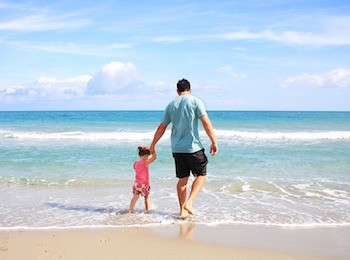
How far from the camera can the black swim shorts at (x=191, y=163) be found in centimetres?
535

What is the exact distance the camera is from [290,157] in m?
12.6

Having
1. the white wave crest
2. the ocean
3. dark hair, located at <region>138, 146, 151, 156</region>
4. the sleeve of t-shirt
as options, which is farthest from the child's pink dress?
the white wave crest

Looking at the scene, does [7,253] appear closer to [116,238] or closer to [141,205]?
[116,238]

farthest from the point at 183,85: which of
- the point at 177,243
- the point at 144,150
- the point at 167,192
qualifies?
the point at 167,192

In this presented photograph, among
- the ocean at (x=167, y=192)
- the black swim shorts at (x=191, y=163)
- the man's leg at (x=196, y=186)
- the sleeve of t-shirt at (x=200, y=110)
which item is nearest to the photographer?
the sleeve of t-shirt at (x=200, y=110)

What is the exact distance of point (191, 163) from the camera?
5391mm

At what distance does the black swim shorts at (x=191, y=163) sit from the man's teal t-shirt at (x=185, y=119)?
0.07m

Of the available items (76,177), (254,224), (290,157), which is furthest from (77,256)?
(290,157)

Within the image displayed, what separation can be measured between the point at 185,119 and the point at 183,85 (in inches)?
19.2

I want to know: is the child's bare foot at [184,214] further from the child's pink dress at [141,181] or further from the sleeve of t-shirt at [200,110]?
the sleeve of t-shirt at [200,110]

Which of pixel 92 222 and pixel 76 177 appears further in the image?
pixel 76 177

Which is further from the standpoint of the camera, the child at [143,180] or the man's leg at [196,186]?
the child at [143,180]

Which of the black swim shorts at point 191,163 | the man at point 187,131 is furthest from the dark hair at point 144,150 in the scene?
the black swim shorts at point 191,163

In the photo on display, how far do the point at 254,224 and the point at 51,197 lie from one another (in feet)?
12.3
